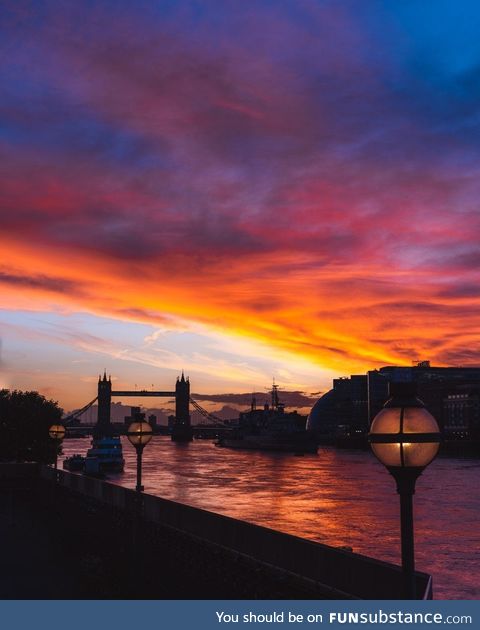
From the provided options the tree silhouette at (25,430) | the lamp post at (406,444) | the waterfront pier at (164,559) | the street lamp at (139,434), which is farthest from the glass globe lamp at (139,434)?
the tree silhouette at (25,430)

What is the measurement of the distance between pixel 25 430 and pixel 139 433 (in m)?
41.9

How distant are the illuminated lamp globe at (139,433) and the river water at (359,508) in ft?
56.0

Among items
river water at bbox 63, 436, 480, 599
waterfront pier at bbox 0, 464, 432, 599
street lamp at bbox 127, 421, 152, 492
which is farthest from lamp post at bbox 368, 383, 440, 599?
river water at bbox 63, 436, 480, 599

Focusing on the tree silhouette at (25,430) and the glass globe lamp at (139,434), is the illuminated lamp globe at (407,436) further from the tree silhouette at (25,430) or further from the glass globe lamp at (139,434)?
the tree silhouette at (25,430)

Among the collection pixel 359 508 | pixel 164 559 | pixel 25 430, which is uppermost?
pixel 25 430

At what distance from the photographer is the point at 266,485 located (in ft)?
313

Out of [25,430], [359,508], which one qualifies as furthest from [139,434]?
[359,508]

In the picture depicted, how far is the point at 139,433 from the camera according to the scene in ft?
73.1

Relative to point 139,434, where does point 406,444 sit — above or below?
above

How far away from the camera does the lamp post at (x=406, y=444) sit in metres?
8.05

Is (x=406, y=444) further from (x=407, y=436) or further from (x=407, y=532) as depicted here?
(x=407, y=532)

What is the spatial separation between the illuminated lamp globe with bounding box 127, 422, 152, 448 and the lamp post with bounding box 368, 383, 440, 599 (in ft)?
48.3
